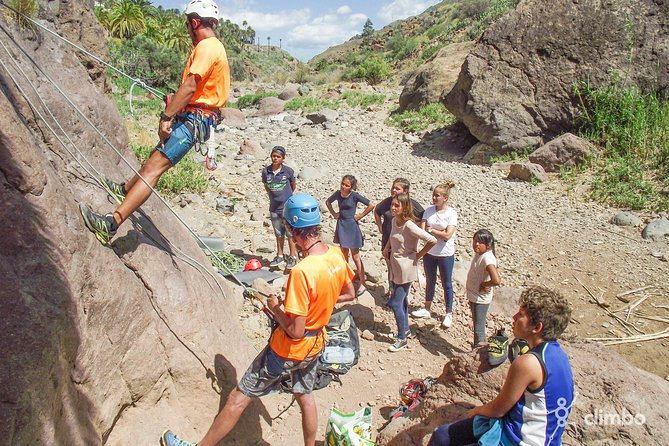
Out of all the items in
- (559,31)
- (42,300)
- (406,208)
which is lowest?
(406,208)

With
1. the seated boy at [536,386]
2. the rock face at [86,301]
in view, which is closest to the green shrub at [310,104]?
the rock face at [86,301]

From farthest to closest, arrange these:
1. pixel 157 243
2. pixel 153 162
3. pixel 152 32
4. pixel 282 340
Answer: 1. pixel 152 32
2. pixel 157 243
3. pixel 153 162
4. pixel 282 340

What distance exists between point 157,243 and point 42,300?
1.39 metres

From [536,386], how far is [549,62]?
11.4m

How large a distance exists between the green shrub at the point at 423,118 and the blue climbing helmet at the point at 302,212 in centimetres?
1228

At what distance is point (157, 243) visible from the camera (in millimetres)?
3861

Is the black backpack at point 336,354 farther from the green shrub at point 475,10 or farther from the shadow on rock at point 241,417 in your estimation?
the green shrub at point 475,10

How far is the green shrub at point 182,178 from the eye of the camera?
29.8ft

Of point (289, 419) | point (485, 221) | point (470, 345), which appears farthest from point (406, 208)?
point (485, 221)

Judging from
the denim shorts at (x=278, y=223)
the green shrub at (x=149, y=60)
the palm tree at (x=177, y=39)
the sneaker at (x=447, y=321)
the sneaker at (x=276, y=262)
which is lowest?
the sneaker at (x=447, y=321)

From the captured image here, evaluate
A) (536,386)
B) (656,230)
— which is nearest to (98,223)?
(536,386)

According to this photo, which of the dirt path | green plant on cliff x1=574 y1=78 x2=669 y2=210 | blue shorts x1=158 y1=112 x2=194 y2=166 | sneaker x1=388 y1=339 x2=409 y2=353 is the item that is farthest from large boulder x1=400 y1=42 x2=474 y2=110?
blue shorts x1=158 y1=112 x2=194 y2=166

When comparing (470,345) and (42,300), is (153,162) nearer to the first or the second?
(42,300)

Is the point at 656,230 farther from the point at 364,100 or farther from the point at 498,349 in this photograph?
the point at 364,100
